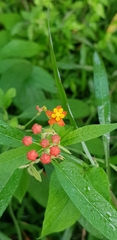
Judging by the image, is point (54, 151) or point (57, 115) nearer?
point (54, 151)

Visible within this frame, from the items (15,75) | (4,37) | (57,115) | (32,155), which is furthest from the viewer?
(4,37)

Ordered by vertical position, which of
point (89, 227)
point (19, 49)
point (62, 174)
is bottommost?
point (89, 227)

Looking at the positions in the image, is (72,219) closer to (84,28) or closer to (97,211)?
(97,211)

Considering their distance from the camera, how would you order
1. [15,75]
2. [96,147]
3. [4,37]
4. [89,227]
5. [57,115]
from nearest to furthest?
[57,115], [89,227], [96,147], [15,75], [4,37]

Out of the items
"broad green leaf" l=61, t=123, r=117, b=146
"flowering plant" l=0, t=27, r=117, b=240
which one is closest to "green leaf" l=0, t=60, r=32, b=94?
"flowering plant" l=0, t=27, r=117, b=240

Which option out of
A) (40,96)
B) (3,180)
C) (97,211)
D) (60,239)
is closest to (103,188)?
(97,211)

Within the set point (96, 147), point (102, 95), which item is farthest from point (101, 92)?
point (96, 147)

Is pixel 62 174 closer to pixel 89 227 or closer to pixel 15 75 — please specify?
pixel 89 227
